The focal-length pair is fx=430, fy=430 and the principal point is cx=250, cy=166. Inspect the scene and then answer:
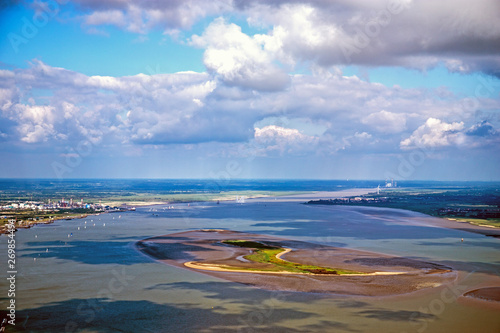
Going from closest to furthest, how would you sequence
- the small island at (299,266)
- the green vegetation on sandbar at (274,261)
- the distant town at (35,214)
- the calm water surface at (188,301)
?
1. the calm water surface at (188,301)
2. the small island at (299,266)
3. the green vegetation on sandbar at (274,261)
4. the distant town at (35,214)

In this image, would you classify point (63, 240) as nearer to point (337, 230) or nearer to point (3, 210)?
point (337, 230)

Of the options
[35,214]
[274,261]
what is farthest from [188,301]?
[35,214]

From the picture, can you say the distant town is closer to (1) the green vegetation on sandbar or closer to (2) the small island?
(2) the small island

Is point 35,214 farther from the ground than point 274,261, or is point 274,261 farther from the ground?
point 35,214

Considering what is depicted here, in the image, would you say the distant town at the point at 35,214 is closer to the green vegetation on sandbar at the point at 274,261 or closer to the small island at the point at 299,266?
the small island at the point at 299,266

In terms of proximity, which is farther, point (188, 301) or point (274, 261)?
point (274, 261)

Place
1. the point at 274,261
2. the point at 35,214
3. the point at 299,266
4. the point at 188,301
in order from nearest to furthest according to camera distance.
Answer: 1. the point at 188,301
2. the point at 299,266
3. the point at 274,261
4. the point at 35,214

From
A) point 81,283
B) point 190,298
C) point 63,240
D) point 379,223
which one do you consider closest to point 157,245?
point 63,240

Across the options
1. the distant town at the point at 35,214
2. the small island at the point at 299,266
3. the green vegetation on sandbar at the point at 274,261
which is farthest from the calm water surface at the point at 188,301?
the distant town at the point at 35,214

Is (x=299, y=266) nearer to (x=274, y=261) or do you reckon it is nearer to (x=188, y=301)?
(x=274, y=261)
